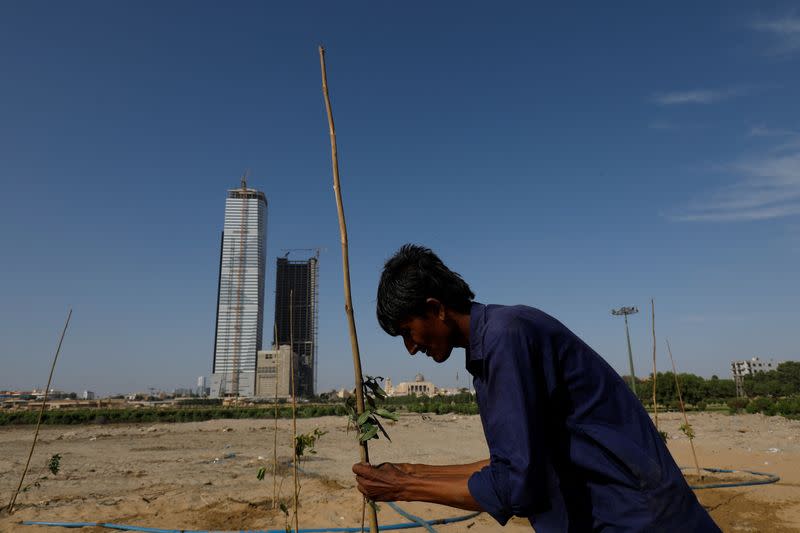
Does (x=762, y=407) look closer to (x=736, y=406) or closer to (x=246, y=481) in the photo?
(x=736, y=406)

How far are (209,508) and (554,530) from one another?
686 cm

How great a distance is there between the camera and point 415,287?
153 centimetres

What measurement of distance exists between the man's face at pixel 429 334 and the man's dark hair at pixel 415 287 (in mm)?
23

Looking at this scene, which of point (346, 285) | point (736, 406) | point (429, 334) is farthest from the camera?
point (736, 406)

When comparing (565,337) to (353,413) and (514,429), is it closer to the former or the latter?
(514,429)

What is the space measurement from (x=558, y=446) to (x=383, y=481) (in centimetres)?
52

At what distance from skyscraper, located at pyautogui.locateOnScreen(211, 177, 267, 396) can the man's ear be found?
348 feet

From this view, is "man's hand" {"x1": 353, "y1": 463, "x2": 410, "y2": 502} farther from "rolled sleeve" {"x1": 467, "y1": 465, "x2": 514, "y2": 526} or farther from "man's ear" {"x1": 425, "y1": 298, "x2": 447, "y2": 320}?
"man's ear" {"x1": 425, "y1": 298, "x2": 447, "y2": 320}

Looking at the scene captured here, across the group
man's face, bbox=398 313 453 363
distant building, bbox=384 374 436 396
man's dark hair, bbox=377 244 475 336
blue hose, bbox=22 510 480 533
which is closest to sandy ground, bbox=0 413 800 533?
blue hose, bbox=22 510 480 533

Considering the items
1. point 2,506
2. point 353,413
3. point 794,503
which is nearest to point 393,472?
point 353,413

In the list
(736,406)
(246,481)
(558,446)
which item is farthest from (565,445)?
(736,406)

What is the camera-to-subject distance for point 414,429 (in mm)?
23469

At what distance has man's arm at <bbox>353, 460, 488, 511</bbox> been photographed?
4.57 ft

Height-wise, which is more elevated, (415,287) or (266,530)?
(415,287)
